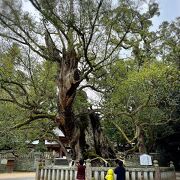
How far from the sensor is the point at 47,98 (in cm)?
1248

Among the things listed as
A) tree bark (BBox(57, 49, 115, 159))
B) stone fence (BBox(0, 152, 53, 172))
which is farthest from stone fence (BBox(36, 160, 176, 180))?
stone fence (BBox(0, 152, 53, 172))

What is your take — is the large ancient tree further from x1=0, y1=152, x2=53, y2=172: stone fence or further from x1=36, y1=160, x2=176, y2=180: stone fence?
x1=0, y1=152, x2=53, y2=172: stone fence

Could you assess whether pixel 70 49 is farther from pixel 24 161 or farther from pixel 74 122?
pixel 24 161

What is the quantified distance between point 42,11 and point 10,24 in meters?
1.59

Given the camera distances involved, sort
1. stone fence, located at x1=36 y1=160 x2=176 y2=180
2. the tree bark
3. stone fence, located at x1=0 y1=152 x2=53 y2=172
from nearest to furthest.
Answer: stone fence, located at x1=36 y1=160 x2=176 y2=180 → the tree bark → stone fence, located at x1=0 y1=152 x2=53 y2=172

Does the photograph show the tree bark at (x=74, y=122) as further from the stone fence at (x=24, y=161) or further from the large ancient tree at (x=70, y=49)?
the stone fence at (x=24, y=161)

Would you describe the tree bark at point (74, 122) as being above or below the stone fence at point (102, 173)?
above

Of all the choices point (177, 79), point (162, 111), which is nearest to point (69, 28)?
point (177, 79)

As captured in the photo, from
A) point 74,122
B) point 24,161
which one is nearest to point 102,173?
point 74,122

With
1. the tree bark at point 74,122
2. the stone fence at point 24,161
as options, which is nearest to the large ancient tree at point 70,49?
the tree bark at point 74,122

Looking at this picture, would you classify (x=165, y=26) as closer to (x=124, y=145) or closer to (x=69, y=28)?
(x=124, y=145)

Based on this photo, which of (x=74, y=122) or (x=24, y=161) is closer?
(x=74, y=122)

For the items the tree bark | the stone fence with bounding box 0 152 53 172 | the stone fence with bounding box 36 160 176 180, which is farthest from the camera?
the stone fence with bounding box 0 152 53 172

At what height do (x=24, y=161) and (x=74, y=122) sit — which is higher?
(x=74, y=122)
